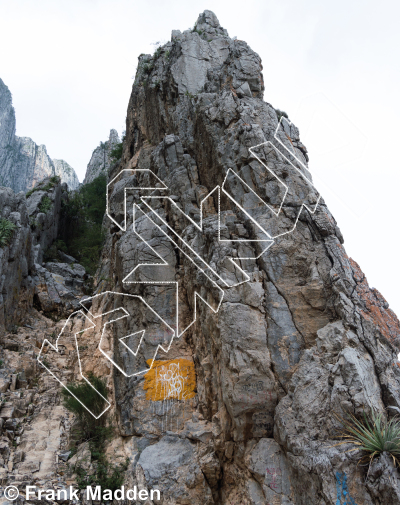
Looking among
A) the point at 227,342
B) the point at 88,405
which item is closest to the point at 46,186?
the point at 88,405

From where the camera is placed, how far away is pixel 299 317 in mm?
8102

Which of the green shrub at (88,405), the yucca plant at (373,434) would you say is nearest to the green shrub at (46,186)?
the green shrub at (88,405)

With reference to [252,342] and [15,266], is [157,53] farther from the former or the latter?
[252,342]

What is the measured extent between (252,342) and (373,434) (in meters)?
2.79

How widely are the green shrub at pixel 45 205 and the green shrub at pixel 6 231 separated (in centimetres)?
796

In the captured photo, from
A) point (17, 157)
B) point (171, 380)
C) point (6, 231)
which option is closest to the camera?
point (171, 380)

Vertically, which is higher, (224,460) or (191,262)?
(191,262)

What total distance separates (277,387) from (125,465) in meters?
3.94

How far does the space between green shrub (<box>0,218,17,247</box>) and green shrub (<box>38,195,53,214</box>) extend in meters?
7.96

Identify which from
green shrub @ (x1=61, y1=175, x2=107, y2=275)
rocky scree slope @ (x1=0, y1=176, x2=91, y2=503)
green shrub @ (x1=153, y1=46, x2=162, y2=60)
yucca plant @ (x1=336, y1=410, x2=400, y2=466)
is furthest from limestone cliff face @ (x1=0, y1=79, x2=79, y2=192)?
yucca plant @ (x1=336, y1=410, x2=400, y2=466)

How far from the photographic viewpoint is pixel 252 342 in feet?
25.8

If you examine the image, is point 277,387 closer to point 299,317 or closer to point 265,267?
point 299,317

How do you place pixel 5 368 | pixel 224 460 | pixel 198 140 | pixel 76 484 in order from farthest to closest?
pixel 198 140 → pixel 5 368 → pixel 76 484 → pixel 224 460

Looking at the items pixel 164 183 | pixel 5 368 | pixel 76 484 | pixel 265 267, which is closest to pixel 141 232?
pixel 164 183
